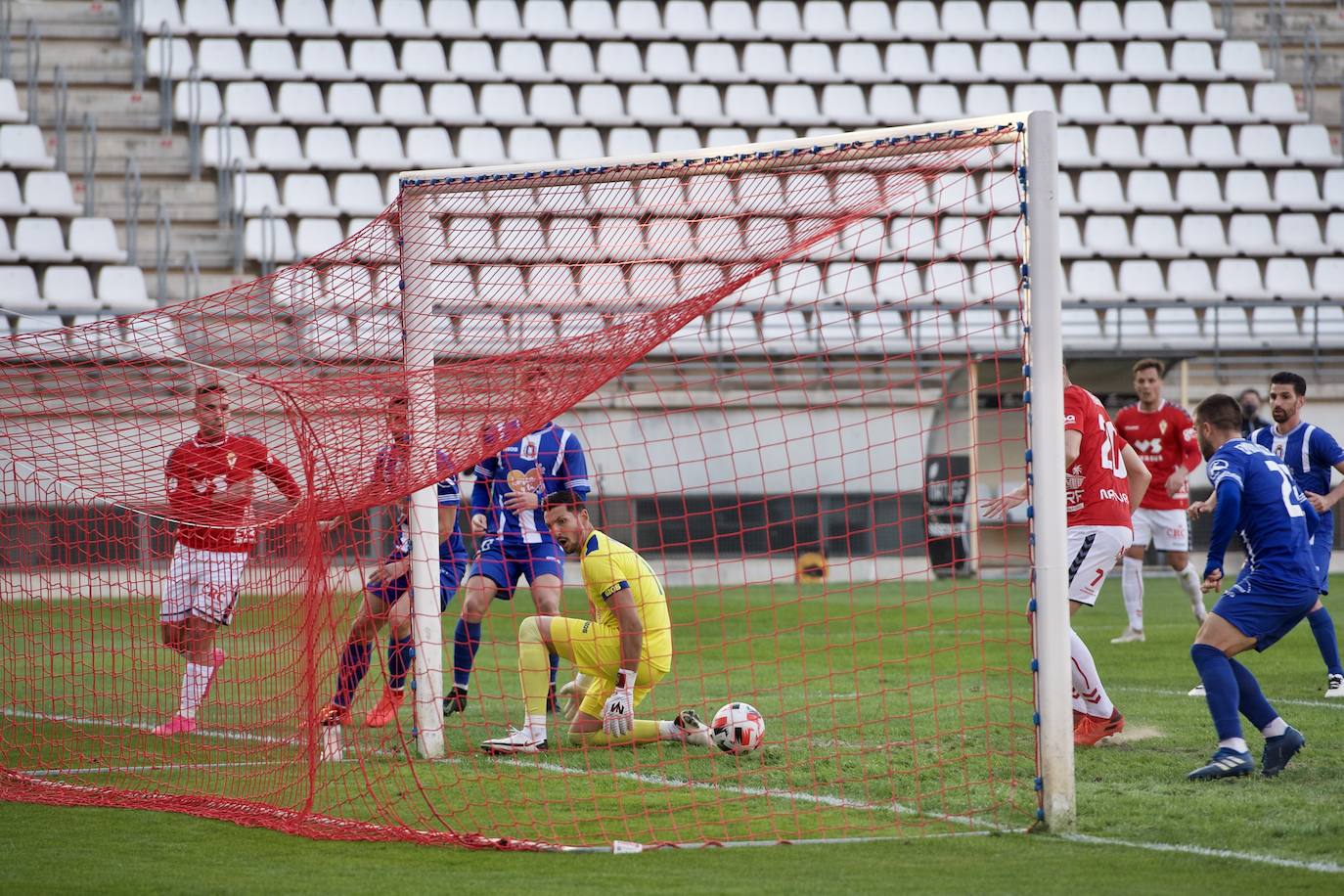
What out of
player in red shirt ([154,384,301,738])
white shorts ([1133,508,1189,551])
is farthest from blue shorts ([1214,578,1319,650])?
white shorts ([1133,508,1189,551])

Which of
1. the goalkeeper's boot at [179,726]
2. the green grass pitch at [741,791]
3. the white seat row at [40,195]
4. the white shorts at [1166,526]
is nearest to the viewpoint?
the green grass pitch at [741,791]

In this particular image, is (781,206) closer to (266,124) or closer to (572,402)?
(572,402)

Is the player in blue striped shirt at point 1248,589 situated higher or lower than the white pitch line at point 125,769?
higher

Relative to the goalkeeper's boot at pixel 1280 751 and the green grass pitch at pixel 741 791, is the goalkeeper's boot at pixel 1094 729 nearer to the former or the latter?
the green grass pitch at pixel 741 791

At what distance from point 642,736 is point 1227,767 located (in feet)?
8.06

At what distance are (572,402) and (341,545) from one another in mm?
1364

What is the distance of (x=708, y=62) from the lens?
840 inches

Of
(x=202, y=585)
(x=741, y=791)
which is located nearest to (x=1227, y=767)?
(x=741, y=791)

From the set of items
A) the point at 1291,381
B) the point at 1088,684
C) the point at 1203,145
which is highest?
the point at 1203,145

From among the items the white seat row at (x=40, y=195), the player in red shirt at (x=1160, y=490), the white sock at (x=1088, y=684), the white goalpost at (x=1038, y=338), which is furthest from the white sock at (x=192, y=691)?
the white seat row at (x=40, y=195)

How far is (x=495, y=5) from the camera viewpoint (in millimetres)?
21594

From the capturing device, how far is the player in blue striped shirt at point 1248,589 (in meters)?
5.74

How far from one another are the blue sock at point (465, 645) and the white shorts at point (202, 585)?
1143mm

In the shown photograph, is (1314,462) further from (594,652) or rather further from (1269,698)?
(594,652)
